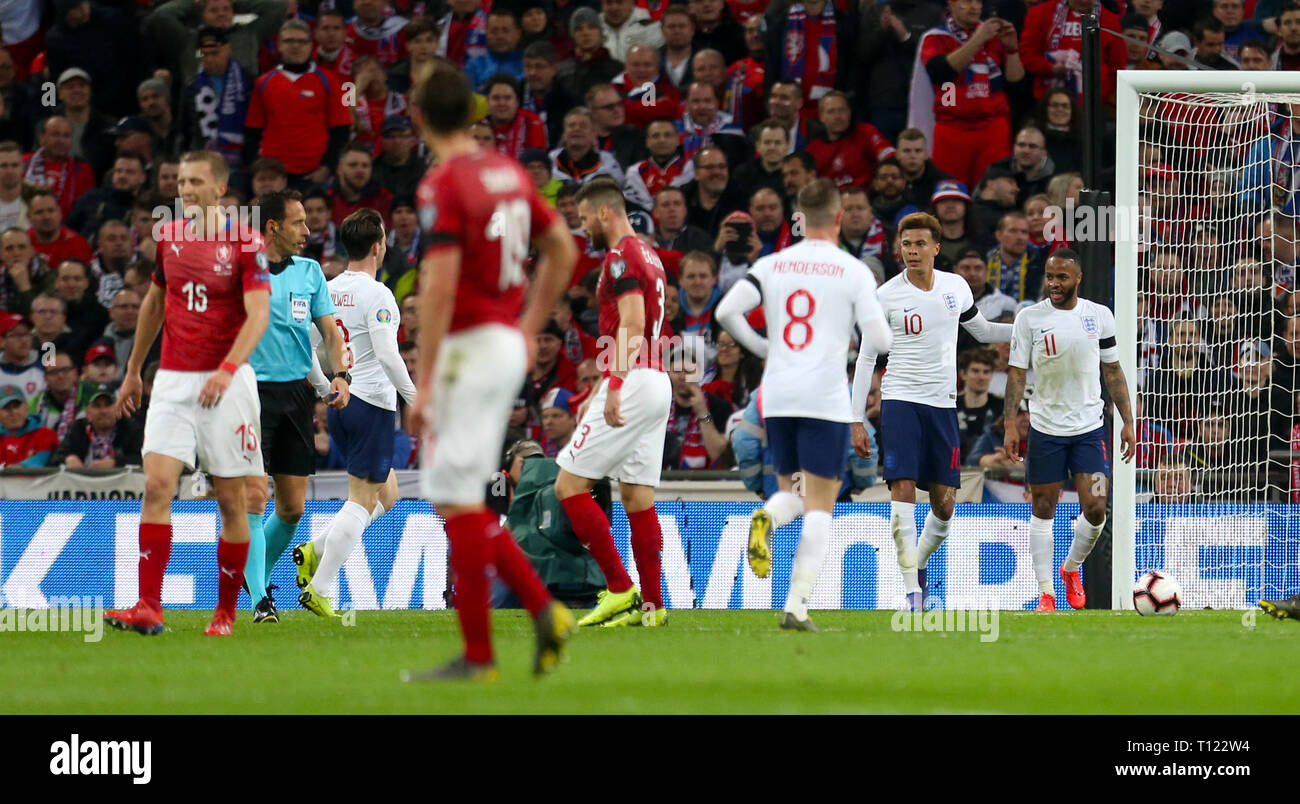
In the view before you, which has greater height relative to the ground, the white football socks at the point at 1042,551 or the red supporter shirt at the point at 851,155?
the red supporter shirt at the point at 851,155

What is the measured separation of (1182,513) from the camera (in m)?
12.6

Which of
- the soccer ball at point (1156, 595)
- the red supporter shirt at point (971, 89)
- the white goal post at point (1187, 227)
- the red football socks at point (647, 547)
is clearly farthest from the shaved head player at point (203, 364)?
the red supporter shirt at point (971, 89)

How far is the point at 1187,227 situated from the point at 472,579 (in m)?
8.91

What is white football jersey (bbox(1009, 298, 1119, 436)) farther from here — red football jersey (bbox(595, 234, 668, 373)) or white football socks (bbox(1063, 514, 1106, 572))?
red football jersey (bbox(595, 234, 668, 373))

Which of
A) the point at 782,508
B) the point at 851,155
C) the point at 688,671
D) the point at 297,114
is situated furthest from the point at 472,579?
the point at 297,114

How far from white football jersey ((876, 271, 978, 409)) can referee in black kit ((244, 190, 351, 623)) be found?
356 cm

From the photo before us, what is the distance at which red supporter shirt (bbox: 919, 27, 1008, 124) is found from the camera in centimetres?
1606

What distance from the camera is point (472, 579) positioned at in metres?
5.89

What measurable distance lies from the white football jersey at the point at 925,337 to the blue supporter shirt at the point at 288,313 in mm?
3600

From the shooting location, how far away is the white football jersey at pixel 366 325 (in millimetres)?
10680

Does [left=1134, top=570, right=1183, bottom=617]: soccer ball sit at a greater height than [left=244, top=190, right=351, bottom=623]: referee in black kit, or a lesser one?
lesser

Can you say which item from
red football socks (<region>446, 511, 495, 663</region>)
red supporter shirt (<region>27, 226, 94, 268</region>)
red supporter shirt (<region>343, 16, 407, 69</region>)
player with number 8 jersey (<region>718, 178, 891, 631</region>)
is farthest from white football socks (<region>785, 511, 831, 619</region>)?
red supporter shirt (<region>343, 16, 407, 69</region>)

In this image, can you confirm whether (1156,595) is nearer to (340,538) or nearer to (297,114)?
(340,538)

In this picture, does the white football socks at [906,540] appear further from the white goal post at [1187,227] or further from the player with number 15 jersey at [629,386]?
the player with number 15 jersey at [629,386]
